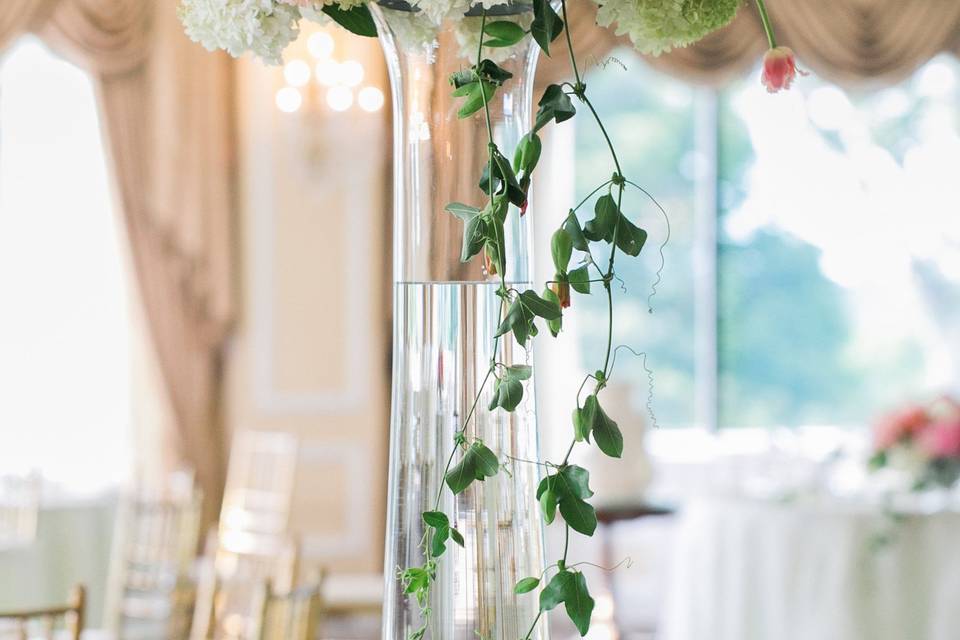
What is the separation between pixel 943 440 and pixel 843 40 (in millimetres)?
2329

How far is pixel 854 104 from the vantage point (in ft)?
20.1

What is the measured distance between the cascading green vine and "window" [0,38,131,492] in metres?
4.72

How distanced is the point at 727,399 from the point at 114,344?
3012 millimetres

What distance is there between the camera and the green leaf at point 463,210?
2.70ft

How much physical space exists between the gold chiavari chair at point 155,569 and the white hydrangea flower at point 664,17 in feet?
10.8

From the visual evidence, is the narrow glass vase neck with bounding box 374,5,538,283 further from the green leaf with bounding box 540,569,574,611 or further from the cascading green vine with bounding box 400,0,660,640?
the green leaf with bounding box 540,569,574,611

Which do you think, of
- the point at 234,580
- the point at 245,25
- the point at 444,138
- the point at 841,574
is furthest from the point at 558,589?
the point at 234,580

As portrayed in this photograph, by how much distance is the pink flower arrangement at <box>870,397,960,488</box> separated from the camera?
3.44 m

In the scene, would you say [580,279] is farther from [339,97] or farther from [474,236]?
[339,97]

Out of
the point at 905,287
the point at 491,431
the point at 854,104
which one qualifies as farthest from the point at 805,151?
the point at 491,431

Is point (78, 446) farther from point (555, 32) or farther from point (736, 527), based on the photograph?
point (555, 32)

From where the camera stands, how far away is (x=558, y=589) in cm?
77

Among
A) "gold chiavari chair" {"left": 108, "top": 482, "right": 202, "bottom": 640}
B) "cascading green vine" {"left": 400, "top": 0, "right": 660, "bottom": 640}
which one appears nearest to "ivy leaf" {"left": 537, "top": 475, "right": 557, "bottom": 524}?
"cascading green vine" {"left": 400, "top": 0, "right": 660, "bottom": 640}

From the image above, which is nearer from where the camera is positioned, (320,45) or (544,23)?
(544,23)
